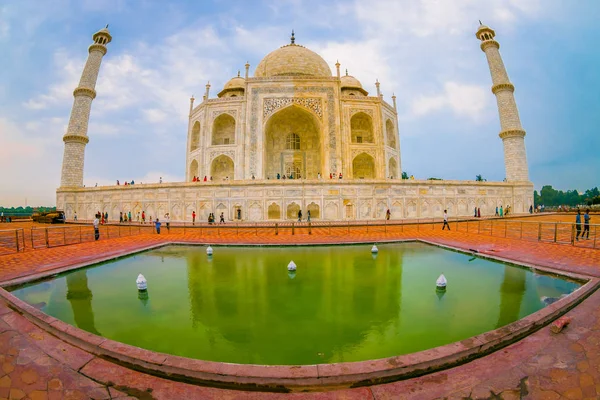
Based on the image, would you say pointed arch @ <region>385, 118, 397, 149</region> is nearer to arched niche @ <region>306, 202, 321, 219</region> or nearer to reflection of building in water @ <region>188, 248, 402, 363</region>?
arched niche @ <region>306, 202, 321, 219</region>

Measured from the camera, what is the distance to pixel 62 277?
18.1ft

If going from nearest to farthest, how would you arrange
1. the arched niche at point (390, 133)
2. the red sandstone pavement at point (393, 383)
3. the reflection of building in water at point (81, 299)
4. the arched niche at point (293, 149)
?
the red sandstone pavement at point (393, 383) → the reflection of building in water at point (81, 299) → the arched niche at point (293, 149) → the arched niche at point (390, 133)

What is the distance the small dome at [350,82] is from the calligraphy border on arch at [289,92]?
7051 mm

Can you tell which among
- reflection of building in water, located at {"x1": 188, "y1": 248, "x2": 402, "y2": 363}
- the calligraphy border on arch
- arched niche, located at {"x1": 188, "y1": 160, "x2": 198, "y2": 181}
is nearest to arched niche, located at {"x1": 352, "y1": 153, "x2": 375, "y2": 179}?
the calligraphy border on arch

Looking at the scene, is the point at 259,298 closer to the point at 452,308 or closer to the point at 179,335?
the point at 179,335

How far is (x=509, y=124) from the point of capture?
24.1 m

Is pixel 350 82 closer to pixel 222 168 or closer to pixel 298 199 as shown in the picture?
pixel 222 168

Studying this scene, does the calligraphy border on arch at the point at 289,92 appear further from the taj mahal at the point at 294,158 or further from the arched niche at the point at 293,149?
the arched niche at the point at 293,149

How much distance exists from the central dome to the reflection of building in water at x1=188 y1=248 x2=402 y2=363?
959 inches

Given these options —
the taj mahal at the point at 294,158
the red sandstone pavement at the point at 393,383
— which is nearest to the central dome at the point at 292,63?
the taj mahal at the point at 294,158

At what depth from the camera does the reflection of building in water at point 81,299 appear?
11.6 feet

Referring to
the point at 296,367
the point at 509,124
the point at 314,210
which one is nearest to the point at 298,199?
the point at 314,210

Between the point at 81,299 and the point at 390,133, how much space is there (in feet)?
87.9

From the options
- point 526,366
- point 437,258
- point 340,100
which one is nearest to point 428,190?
point 340,100
